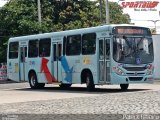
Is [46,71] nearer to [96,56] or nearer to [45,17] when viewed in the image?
[96,56]

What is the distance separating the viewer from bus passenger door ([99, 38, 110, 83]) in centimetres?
2298

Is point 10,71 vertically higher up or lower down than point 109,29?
lower down

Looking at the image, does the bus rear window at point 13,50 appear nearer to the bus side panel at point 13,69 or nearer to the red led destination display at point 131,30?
the bus side panel at point 13,69

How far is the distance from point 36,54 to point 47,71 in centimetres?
141

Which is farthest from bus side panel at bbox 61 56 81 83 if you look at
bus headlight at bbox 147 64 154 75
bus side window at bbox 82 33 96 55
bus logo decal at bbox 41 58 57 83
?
bus headlight at bbox 147 64 154 75

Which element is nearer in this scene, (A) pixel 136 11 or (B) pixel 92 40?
(B) pixel 92 40

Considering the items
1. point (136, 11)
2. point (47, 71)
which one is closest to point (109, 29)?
point (47, 71)

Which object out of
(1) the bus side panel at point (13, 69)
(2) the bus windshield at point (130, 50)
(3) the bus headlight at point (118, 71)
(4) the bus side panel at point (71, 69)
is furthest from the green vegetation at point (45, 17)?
(3) the bus headlight at point (118, 71)

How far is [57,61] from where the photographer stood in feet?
87.1

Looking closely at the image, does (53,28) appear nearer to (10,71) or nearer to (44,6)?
(44,6)

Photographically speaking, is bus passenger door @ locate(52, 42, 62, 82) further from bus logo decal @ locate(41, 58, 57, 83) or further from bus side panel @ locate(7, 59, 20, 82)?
bus side panel @ locate(7, 59, 20, 82)

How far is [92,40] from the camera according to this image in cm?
2386

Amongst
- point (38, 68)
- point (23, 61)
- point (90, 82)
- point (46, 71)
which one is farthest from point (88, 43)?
point (23, 61)

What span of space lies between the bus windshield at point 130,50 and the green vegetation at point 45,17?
72.0 feet
